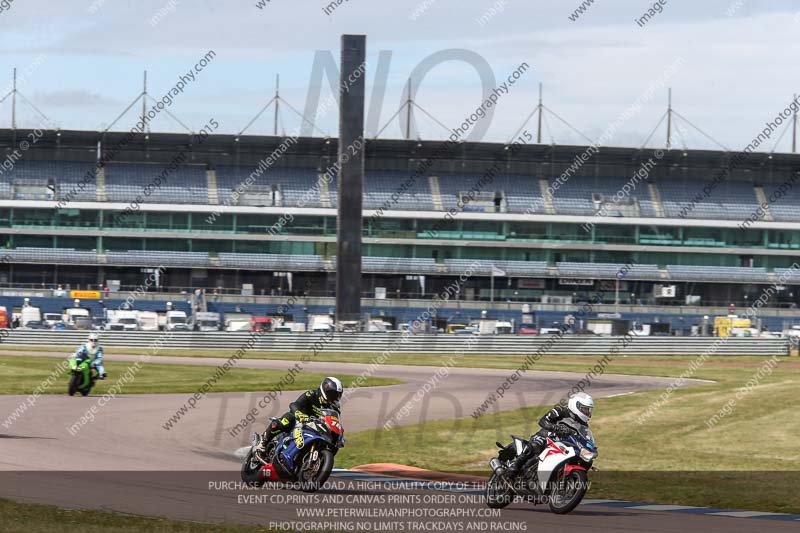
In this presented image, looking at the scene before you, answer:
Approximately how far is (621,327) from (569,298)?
10969 mm

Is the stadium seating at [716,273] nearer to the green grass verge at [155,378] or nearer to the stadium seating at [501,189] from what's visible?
the stadium seating at [501,189]

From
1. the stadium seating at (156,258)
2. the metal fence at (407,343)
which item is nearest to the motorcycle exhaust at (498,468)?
the metal fence at (407,343)

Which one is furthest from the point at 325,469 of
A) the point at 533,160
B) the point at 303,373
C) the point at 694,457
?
the point at 533,160

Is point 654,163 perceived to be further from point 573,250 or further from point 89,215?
point 89,215

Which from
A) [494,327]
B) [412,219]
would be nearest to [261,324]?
[494,327]

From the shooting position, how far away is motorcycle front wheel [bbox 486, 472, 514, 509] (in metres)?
14.0

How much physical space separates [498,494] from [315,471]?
245cm

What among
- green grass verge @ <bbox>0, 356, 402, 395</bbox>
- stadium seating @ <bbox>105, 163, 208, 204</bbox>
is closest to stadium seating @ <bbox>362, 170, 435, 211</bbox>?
stadium seating @ <bbox>105, 163, 208, 204</bbox>

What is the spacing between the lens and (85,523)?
12148mm

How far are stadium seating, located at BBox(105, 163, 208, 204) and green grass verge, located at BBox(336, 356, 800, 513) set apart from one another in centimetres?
5921

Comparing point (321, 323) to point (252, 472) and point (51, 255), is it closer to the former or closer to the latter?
point (51, 255)

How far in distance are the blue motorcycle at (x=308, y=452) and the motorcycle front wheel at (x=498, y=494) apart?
205 centimetres

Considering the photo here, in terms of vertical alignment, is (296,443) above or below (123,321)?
below

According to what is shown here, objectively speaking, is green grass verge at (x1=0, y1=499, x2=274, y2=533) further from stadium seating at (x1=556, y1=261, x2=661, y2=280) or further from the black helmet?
stadium seating at (x1=556, y1=261, x2=661, y2=280)
